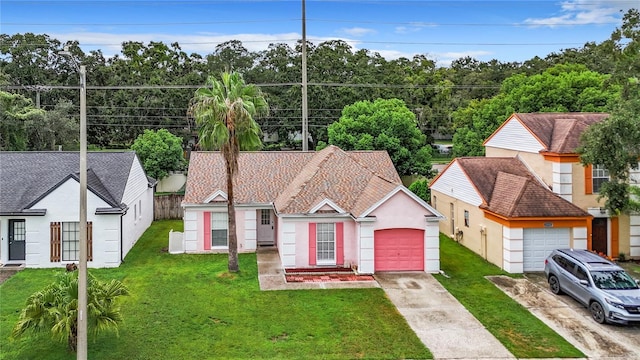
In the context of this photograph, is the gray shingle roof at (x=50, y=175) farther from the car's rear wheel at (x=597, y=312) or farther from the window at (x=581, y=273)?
the car's rear wheel at (x=597, y=312)

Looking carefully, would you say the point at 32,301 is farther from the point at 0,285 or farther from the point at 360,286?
the point at 360,286

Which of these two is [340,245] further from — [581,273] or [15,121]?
[15,121]

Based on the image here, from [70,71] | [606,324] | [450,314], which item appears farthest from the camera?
[70,71]

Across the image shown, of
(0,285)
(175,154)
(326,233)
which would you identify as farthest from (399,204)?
(175,154)

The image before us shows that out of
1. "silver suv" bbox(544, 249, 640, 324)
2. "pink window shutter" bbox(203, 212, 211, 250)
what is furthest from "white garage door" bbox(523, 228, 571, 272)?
"pink window shutter" bbox(203, 212, 211, 250)

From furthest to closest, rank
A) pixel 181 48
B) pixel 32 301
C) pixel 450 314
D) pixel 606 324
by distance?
pixel 181 48 < pixel 450 314 < pixel 606 324 < pixel 32 301

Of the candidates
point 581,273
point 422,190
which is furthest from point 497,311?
point 422,190
